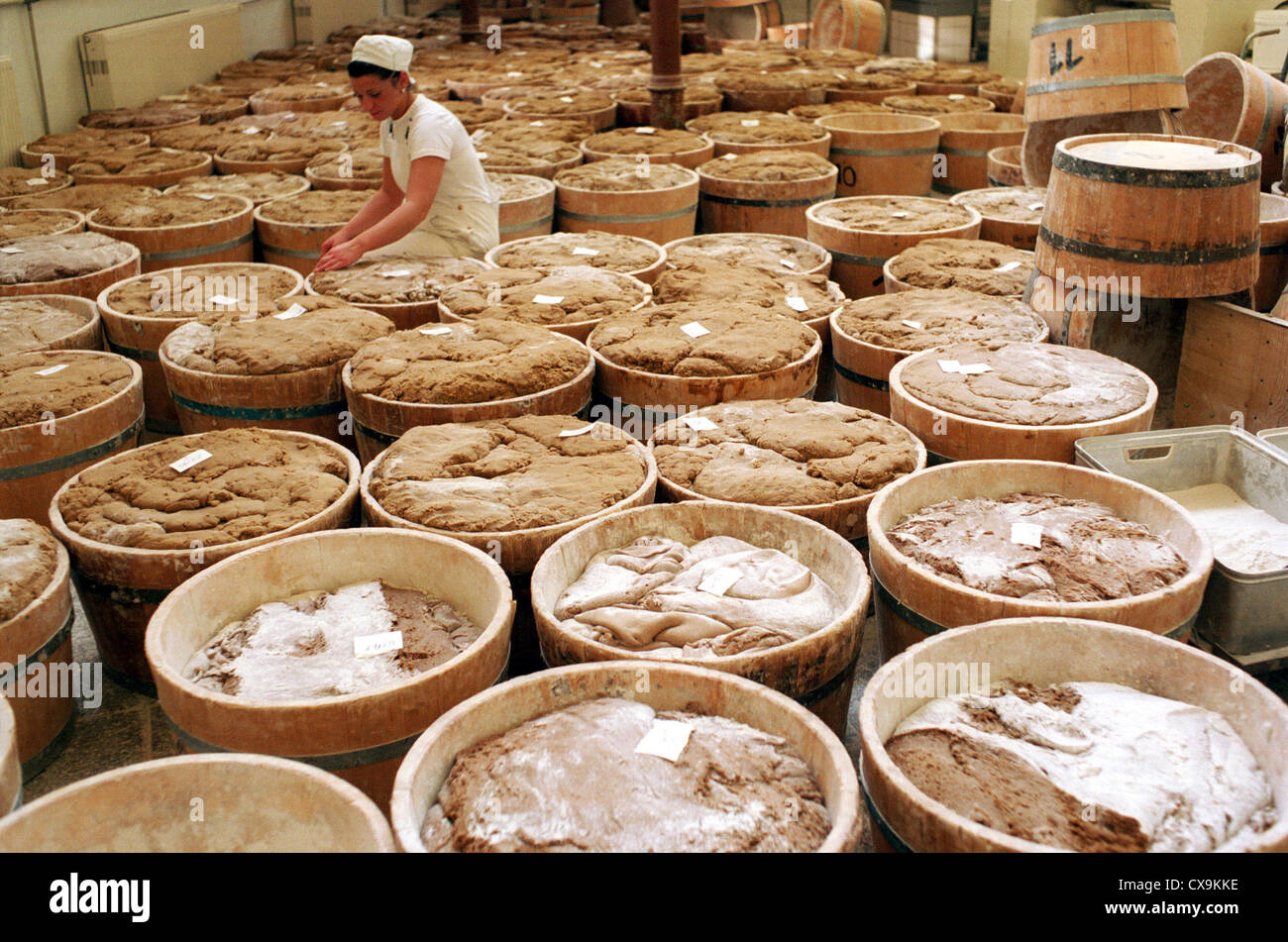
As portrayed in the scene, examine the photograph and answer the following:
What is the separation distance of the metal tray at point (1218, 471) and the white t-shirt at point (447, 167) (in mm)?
3404

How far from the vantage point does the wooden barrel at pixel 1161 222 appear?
3.85 meters

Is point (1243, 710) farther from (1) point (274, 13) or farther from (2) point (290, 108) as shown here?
(1) point (274, 13)

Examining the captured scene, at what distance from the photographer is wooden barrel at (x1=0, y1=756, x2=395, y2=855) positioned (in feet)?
6.73

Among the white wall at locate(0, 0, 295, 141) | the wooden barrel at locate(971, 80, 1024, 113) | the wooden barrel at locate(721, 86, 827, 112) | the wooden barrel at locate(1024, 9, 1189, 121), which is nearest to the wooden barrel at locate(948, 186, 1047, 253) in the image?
the wooden barrel at locate(1024, 9, 1189, 121)

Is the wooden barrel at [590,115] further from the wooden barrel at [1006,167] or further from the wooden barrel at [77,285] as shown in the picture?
the wooden barrel at [77,285]

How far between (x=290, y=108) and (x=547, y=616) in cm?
814

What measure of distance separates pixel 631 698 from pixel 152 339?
3.44 meters

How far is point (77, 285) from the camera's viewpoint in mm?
5285

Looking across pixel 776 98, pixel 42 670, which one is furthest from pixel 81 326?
pixel 776 98

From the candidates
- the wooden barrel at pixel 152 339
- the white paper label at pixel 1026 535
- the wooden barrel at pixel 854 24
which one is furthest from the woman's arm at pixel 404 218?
the wooden barrel at pixel 854 24

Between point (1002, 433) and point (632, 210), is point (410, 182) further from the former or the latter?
point (1002, 433)

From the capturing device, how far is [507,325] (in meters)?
4.44
